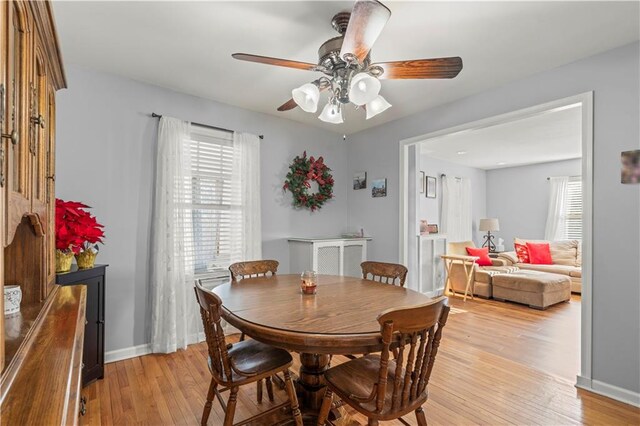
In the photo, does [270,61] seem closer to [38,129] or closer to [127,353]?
[38,129]

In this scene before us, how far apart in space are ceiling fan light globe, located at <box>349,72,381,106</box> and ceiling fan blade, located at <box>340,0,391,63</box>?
12cm

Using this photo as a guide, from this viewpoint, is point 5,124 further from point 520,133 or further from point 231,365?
point 520,133

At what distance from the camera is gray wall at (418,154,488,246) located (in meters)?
6.17

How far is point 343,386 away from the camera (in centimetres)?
150

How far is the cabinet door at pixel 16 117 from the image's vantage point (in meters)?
0.91

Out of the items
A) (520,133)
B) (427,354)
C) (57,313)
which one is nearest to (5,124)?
(57,313)

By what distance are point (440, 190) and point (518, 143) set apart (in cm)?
164

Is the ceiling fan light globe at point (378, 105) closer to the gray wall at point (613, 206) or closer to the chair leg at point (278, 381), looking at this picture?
the gray wall at point (613, 206)

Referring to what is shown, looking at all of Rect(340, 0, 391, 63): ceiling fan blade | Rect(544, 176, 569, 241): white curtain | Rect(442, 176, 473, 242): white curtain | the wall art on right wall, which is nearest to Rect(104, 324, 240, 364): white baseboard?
Rect(340, 0, 391, 63): ceiling fan blade

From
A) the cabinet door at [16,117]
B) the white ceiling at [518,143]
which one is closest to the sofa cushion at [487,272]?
the white ceiling at [518,143]

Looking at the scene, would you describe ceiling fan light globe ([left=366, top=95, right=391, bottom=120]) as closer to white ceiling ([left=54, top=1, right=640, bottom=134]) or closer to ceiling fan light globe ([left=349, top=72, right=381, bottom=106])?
ceiling fan light globe ([left=349, top=72, right=381, bottom=106])

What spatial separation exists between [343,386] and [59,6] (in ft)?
8.61

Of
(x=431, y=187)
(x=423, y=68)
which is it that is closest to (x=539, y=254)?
(x=431, y=187)

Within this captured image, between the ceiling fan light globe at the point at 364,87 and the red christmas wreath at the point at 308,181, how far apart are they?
89.8 inches
